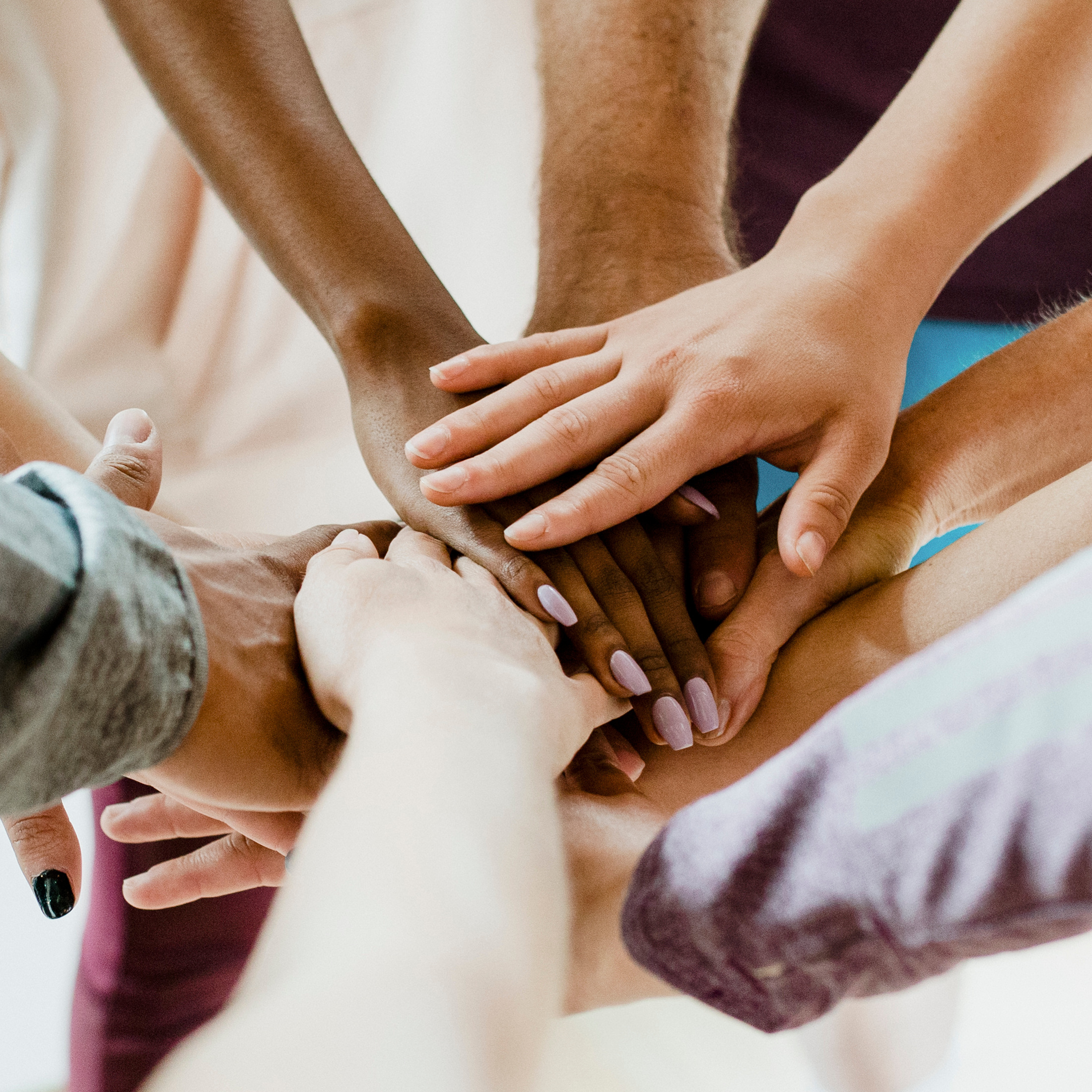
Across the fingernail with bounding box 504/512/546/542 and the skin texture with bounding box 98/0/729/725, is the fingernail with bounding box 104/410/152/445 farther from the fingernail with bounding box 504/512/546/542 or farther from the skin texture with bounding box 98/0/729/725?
the fingernail with bounding box 504/512/546/542

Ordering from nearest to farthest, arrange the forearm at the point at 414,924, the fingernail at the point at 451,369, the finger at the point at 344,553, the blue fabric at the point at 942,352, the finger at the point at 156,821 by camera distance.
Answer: the forearm at the point at 414,924 → the finger at the point at 344,553 → the fingernail at the point at 451,369 → the finger at the point at 156,821 → the blue fabric at the point at 942,352

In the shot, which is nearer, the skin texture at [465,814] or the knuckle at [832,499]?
the skin texture at [465,814]

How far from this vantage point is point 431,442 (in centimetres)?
72

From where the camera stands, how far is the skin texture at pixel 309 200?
2.74 ft

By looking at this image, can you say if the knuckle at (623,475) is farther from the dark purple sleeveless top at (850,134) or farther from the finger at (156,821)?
the dark purple sleeveless top at (850,134)

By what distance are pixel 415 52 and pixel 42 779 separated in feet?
4.48

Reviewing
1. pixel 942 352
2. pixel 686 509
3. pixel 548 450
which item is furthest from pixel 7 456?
pixel 942 352

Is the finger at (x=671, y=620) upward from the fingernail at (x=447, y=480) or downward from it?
downward

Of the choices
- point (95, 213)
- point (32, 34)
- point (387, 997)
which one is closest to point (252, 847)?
point (387, 997)

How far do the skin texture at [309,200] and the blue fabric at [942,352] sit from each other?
74cm

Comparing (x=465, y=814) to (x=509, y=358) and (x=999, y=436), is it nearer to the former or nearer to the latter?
(x=509, y=358)

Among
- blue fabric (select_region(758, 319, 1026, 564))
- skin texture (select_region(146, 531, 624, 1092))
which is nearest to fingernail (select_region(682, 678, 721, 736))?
skin texture (select_region(146, 531, 624, 1092))

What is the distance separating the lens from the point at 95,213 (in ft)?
4.52

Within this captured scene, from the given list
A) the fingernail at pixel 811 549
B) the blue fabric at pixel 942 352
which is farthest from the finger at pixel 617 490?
the blue fabric at pixel 942 352
